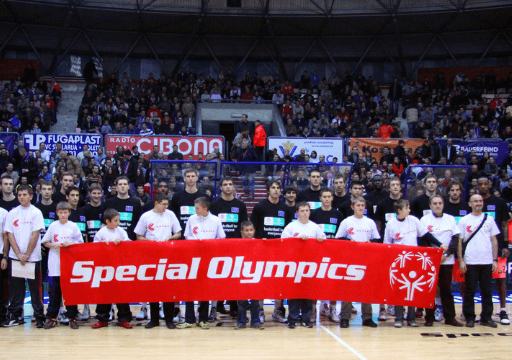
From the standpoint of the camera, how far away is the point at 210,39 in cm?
3095

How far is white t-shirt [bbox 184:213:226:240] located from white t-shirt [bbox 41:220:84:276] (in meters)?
1.69

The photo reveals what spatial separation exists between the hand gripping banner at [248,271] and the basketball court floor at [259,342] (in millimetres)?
→ 510

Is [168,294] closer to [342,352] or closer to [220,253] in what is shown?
[220,253]

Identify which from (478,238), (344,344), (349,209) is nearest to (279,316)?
(344,344)

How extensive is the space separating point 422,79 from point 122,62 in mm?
15937

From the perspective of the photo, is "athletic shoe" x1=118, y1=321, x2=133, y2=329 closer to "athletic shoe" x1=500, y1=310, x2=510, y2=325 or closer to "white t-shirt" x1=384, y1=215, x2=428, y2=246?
"white t-shirt" x1=384, y1=215, x2=428, y2=246

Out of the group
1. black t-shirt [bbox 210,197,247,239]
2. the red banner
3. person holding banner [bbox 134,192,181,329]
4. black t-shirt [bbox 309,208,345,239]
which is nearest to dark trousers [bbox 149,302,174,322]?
person holding banner [bbox 134,192,181,329]

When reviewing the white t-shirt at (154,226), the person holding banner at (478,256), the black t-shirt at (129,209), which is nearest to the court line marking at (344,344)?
the person holding banner at (478,256)

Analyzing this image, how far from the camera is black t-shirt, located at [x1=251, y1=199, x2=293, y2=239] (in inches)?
372

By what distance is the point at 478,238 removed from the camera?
932 cm

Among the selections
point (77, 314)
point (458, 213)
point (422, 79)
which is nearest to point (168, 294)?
point (77, 314)

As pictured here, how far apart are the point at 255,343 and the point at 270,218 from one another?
2208mm

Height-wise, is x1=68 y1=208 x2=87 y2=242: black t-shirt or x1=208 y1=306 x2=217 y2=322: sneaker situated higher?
x1=68 y1=208 x2=87 y2=242: black t-shirt

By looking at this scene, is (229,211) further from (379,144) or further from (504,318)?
(379,144)
